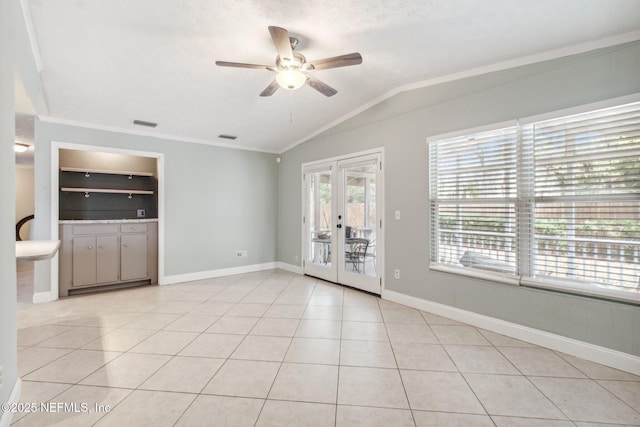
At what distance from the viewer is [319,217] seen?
5.06 metres

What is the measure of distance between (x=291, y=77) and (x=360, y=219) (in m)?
2.51

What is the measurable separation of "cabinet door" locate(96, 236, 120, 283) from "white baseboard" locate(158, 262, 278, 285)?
25.8 inches

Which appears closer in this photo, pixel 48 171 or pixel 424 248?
pixel 424 248

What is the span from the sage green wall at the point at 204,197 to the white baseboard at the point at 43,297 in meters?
0.07

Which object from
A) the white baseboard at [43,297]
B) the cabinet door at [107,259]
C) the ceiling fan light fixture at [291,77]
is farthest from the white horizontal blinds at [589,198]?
the white baseboard at [43,297]

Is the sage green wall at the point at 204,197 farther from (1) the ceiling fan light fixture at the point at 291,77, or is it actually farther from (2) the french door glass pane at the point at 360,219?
(1) the ceiling fan light fixture at the point at 291,77

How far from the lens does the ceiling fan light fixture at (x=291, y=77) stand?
2381 millimetres

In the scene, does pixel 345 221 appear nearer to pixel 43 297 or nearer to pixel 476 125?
pixel 476 125

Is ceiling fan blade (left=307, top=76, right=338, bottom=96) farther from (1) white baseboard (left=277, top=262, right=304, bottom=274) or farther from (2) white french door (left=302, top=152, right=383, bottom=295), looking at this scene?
(1) white baseboard (left=277, top=262, right=304, bottom=274)

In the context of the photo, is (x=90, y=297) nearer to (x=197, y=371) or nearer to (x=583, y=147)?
(x=197, y=371)

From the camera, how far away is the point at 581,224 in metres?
2.40

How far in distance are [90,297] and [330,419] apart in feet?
13.4

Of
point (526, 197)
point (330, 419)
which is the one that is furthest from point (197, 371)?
point (526, 197)

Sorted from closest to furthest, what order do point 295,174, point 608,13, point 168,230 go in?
point 608,13 → point 168,230 → point 295,174
